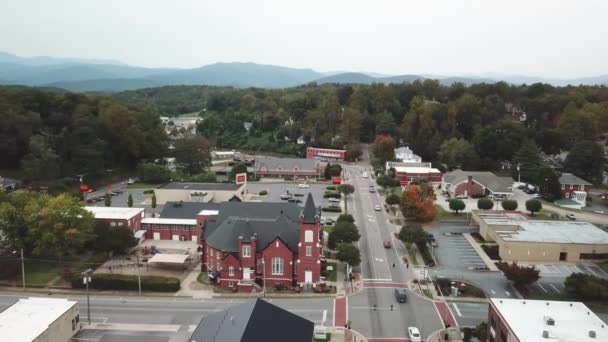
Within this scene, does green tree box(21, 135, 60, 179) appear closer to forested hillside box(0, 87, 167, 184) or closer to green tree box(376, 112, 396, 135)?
forested hillside box(0, 87, 167, 184)

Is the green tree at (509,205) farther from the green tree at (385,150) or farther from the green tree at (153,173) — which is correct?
the green tree at (153,173)

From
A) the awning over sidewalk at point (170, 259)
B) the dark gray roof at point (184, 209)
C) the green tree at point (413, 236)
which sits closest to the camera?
the awning over sidewalk at point (170, 259)

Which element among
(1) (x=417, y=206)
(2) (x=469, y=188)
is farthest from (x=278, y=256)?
(2) (x=469, y=188)

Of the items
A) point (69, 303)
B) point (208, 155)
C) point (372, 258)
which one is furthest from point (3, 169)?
point (372, 258)

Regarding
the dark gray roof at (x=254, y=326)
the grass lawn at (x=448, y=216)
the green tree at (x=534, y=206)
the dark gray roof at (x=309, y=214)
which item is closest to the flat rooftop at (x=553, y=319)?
the dark gray roof at (x=254, y=326)

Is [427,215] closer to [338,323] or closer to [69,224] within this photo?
[338,323]

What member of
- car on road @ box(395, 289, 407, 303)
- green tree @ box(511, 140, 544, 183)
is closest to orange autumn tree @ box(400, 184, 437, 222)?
car on road @ box(395, 289, 407, 303)

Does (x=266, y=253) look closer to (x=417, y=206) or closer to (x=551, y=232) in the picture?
(x=417, y=206)

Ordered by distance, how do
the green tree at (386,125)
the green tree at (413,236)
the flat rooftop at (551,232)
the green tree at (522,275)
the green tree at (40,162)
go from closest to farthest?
1. the green tree at (522,275)
2. the green tree at (413,236)
3. the flat rooftop at (551,232)
4. the green tree at (40,162)
5. the green tree at (386,125)
